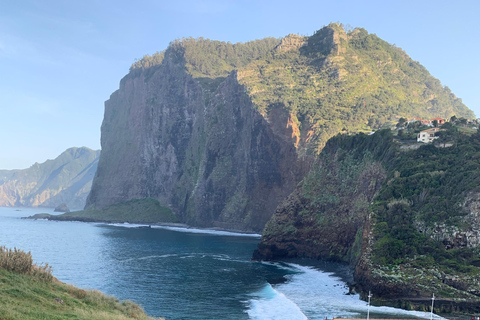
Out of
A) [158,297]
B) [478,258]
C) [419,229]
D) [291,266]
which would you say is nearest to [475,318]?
[478,258]

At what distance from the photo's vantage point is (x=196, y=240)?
144 m

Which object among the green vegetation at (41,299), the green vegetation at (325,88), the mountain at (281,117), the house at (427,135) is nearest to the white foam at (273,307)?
the green vegetation at (41,299)

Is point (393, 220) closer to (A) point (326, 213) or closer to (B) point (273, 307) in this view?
(B) point (273, 307)

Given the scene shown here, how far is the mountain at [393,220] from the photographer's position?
61406 mm

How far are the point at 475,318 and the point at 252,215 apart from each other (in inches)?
4575

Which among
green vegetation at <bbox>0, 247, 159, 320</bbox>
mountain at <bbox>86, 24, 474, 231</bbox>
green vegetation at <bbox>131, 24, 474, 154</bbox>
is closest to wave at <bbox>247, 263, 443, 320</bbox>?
green vegetation at <bbox>0, 247, 159, 320</bbox>

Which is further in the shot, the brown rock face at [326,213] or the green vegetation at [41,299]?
the brown rock face at [326,213]

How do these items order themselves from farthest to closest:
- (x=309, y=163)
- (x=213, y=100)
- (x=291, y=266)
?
(x=213, y=100)
(x=309, y=163)
(x=291, y=266)

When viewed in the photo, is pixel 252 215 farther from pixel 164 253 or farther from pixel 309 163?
pixel 164 253

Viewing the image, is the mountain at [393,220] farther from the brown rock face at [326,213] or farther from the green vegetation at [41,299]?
the green vegetation at [41,299]

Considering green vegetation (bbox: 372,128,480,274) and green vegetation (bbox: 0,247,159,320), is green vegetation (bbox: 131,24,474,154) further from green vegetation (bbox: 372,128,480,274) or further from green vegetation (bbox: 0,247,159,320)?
green vegetation (bbox: 0,247,159,320)

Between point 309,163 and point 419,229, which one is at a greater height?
point 309,163

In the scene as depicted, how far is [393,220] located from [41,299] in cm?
5574

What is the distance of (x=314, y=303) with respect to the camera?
6247 centimetres
